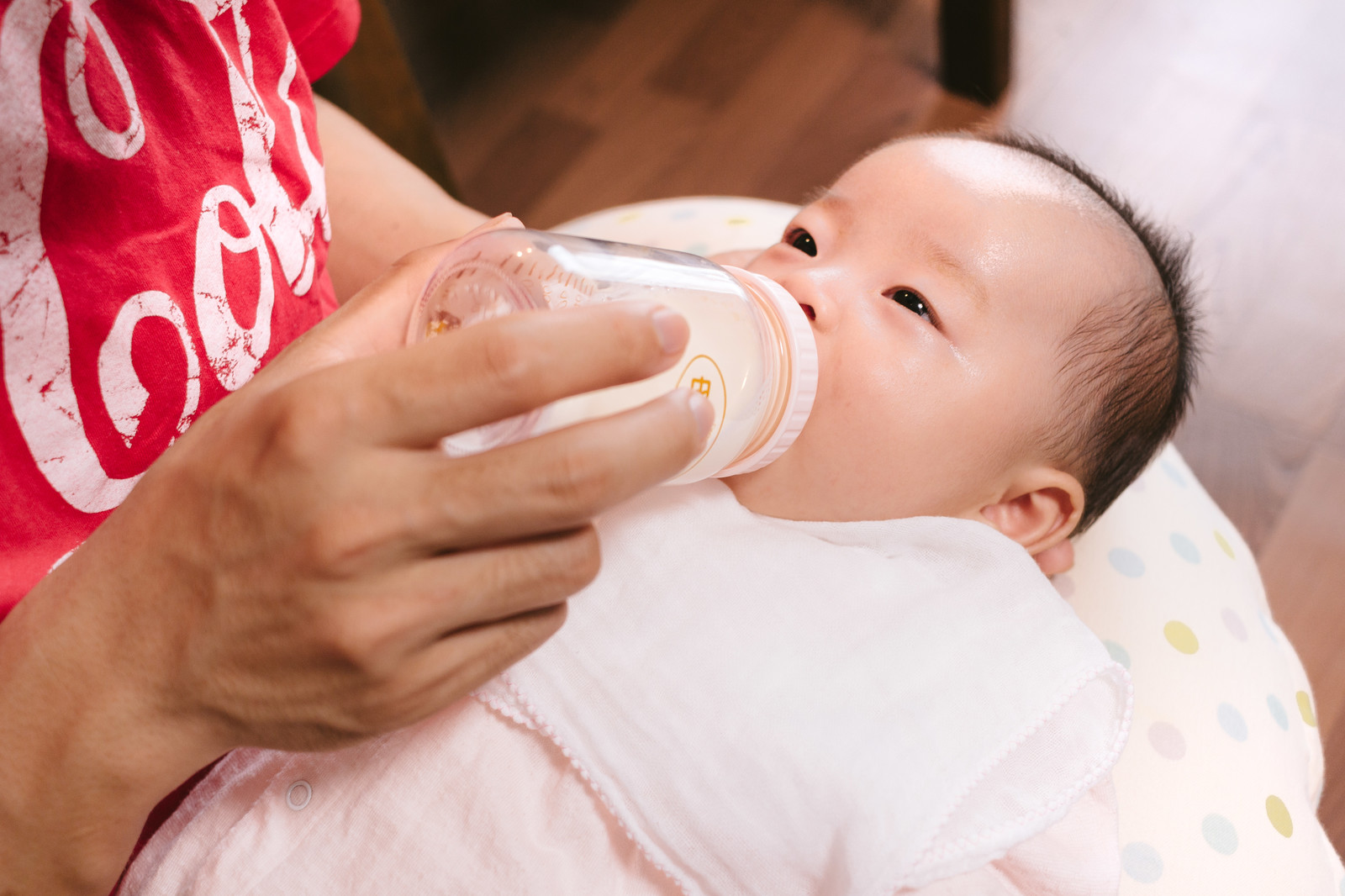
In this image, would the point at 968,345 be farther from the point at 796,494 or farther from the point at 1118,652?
the point at 1118,652

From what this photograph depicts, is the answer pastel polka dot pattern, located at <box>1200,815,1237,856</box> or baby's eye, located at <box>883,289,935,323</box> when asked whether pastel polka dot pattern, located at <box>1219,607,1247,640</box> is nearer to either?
pastel polka dot pattern, located at <box>1200,815,1237,856</box>

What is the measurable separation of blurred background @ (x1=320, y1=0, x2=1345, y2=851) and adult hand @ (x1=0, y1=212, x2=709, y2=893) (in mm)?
1227

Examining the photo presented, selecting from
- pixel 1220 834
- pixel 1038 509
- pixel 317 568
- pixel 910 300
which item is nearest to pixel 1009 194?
pixel 910 300

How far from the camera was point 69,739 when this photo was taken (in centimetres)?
54

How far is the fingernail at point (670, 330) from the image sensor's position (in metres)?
0.50

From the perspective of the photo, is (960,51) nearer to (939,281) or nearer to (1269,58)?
(1269,58)

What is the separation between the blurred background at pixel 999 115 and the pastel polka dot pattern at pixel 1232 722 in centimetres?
67

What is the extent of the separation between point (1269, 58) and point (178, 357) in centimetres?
237

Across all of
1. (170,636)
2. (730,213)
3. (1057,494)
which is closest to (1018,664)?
(1057,494)

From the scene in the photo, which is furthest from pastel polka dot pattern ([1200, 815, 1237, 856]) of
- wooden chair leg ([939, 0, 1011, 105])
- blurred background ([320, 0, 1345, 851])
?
wooden chair leg ([939, 0, 1011, 105])

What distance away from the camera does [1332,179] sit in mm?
1909

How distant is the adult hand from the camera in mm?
461

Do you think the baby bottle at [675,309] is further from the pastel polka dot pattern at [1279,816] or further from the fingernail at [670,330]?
the pastel polka dot pattern at [1279,816]

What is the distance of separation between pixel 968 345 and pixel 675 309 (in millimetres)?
348
